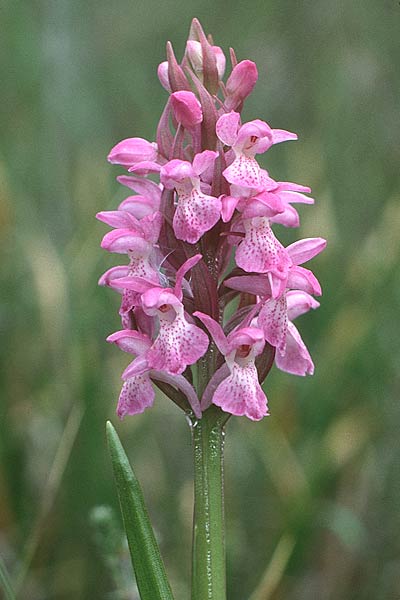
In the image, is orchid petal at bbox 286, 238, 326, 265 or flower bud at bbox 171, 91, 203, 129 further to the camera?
orchid petal at bbox 286, 238, 326, 265

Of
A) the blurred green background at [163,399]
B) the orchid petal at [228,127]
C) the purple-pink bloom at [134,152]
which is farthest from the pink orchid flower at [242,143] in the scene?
the blurred green background at [163,399]

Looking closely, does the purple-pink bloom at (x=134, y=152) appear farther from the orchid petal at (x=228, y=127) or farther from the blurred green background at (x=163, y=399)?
the blurred green background at (x=163, y=399)

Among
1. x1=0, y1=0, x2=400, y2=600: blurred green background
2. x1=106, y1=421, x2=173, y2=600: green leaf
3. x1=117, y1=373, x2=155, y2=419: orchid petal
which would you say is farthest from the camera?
x1=0, y1=0, x2=400, y2=600: blurred green background

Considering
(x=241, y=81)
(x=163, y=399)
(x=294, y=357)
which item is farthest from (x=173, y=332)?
(x=163, y=399)

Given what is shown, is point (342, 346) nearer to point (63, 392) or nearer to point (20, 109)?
point (63, 392)

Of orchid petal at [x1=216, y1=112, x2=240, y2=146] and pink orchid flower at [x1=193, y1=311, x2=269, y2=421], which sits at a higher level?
orchid petal at [x1=216, y1=112, x2=240, y2=146]

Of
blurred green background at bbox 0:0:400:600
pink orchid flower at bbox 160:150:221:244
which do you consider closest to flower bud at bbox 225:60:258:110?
pink orchid flower at bbox 160:150:221:244

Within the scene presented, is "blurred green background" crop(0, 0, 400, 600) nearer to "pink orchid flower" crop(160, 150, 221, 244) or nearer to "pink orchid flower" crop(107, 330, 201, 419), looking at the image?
"pink orchid flower" crop(107, 330, 201, 419)
